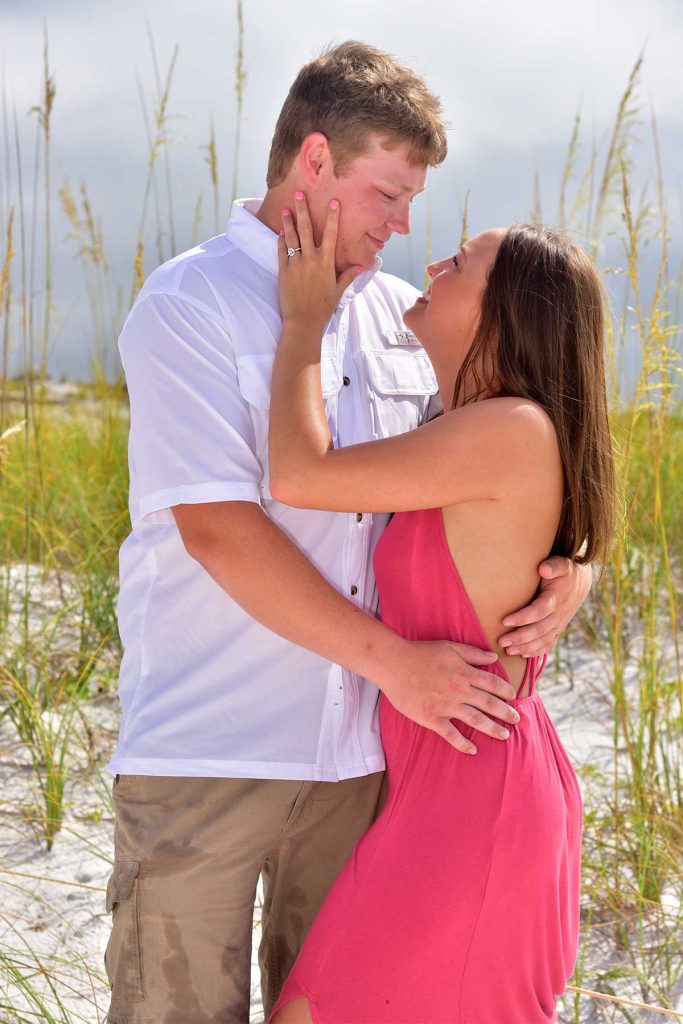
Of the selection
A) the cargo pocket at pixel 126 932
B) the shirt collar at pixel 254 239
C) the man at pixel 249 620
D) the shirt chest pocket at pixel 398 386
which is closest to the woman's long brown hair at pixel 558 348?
the man at pixel 249 620

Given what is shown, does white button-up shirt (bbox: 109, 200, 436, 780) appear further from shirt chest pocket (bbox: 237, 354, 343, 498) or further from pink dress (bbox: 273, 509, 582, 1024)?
pink dress (bbox: 273, 509, 582, 1024)

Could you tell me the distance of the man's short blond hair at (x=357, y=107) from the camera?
179 cm

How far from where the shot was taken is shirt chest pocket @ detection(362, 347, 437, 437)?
195 centimetres

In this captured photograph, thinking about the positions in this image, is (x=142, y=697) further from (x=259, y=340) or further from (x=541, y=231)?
(x=541, y=231)

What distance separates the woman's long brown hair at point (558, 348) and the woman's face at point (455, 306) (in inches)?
1.0

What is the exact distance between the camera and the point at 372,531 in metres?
1.87

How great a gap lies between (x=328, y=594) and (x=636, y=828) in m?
1.50

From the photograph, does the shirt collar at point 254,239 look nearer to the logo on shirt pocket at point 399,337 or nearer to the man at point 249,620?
the man at point 249,620

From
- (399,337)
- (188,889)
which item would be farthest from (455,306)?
(188,889)

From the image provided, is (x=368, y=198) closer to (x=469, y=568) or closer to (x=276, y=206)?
(x=276, y=206)

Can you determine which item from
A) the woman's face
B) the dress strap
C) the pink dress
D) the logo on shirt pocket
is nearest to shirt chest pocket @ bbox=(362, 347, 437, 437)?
the logo on shirt pocket

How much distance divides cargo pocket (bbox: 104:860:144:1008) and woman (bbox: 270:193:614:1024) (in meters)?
Answer: 0.25

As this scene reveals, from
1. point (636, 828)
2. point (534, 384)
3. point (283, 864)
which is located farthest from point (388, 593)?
point (636, 828)

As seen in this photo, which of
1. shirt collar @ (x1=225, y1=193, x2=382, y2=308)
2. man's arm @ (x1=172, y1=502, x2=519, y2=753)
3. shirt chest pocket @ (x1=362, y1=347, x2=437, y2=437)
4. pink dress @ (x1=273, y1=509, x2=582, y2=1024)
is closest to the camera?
pink dress @ (x1=273, y1=509, x2=582, y2=1024)
